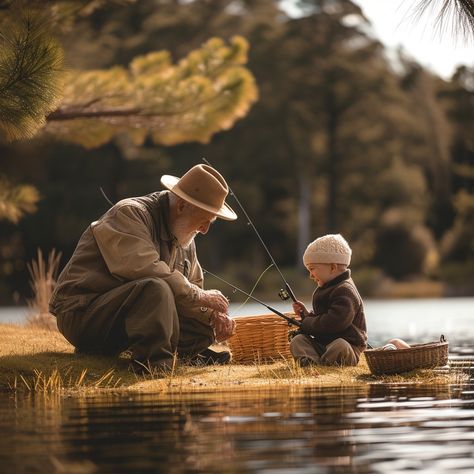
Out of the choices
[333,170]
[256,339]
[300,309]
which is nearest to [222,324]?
[300,309]

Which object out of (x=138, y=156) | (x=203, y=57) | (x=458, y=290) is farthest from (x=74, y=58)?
(x=203, y=57)

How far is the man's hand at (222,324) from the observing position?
7281 mm

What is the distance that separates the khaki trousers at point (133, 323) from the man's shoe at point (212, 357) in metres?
0.34

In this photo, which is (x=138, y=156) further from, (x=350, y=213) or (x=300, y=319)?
(x=300, y=319)

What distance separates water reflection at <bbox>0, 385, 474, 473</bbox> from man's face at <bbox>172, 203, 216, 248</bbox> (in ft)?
4.63

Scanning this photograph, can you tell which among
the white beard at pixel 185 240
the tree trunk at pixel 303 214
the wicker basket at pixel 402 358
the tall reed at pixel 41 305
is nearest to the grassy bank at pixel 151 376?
the wicker basket at pixel 402 358

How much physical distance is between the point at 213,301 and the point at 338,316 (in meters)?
0.75

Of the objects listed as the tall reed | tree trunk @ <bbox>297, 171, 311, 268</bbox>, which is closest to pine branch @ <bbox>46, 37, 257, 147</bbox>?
the tall reed

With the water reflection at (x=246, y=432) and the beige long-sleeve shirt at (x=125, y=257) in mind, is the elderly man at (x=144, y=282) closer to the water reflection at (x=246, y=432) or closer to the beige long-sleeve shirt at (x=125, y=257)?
the beige long-sleeve shirt at (x=125, y=257)

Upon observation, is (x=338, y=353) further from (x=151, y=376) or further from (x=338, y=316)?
(x=151, y=376)

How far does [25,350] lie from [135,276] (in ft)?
3.55

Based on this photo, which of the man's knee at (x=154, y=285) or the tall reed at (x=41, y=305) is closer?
the man's knee at (x=154, y=285)

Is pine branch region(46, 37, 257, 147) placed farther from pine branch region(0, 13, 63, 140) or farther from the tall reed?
pine branch region(0, 13, 63, 140)

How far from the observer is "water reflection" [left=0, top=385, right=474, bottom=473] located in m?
3.83
